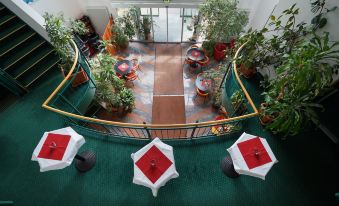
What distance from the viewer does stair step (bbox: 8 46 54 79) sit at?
5383mm

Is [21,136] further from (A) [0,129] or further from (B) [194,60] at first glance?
(B) [194,60]

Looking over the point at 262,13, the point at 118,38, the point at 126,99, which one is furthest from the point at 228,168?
the point at 118,38

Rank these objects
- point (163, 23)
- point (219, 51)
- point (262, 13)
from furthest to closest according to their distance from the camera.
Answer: point (163, 23) < point (219, 51) < point (262, 13)

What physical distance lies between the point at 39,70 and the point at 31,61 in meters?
0.32

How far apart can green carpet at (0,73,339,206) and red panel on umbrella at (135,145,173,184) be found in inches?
25.1

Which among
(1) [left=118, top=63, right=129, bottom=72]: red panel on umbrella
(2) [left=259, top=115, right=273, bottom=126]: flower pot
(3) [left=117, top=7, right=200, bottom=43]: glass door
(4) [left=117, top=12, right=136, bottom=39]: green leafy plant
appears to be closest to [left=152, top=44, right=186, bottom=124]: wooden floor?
(3) [left=117, top=7, right=200, bottom=43]: glass door

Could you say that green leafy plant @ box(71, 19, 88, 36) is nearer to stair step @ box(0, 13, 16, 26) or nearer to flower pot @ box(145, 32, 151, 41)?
stair step @ box(0, 13, 16, 26)

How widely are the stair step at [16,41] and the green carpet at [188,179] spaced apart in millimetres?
2632

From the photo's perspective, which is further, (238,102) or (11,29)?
(11,29)

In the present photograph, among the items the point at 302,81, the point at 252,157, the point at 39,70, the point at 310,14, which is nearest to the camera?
the point at 302,81

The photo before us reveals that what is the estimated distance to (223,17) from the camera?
693 cm

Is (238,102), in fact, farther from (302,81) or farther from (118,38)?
(118,38)

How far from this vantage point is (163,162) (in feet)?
11.2

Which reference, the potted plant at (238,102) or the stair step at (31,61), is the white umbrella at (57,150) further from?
the potted plant at (238,102)
